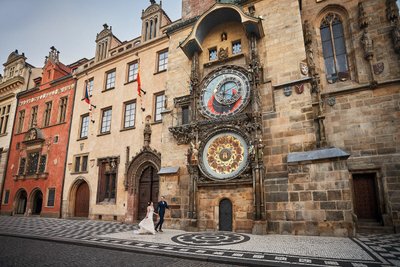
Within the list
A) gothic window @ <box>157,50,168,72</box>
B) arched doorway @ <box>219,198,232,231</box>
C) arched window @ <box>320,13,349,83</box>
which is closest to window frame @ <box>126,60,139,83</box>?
gothic window @ <box>157,50,168,72</box>

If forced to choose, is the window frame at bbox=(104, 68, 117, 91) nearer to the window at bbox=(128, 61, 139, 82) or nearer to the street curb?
the window at bbox=(128, 61, 139, 82)

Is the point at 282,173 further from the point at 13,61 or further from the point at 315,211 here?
the point at 13,61

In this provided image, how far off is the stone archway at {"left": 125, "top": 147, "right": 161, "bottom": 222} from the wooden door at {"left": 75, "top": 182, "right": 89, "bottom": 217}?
4715 millimetres

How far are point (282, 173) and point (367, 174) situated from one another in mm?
4254

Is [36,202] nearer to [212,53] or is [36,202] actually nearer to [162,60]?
[162,60]

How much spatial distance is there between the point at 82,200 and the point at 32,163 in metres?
8.03

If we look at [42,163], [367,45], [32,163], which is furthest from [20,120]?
[367,45]

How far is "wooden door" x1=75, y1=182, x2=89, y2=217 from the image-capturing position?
725 inches

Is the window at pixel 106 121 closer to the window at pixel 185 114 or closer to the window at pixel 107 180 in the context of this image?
the window at pixel 107 180

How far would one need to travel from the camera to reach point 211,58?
1380 cm

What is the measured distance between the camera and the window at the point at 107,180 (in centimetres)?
1710

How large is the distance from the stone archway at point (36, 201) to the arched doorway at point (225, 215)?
18819 mm

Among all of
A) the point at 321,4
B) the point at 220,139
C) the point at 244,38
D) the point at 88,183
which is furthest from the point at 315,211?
the point at 88,183

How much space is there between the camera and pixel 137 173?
635 inches
